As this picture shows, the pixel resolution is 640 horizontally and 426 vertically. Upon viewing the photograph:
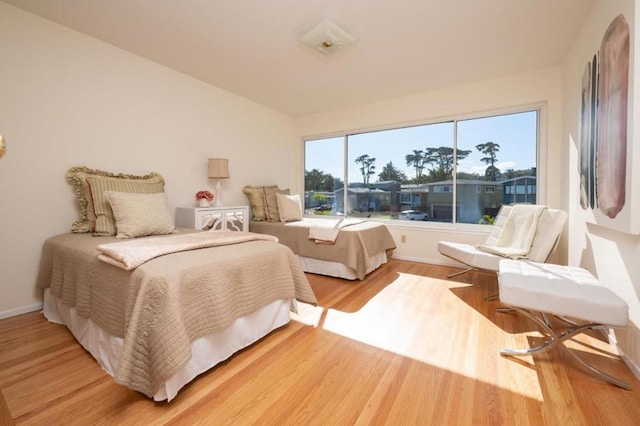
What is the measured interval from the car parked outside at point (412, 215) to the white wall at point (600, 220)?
164 cm

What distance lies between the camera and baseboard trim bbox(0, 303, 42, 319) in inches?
85.1

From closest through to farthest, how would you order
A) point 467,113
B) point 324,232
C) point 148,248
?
point 148,248 → point 324,232 → point 467,113

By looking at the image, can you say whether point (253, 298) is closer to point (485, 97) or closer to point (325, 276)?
point (325, 276)

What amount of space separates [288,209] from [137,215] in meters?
Answer: 1.99

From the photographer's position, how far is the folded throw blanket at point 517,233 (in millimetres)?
2621

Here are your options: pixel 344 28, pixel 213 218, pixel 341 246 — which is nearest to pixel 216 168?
pixel 213 218

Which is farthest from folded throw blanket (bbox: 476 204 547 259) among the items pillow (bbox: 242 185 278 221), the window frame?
pillow (bbox: 242 185 278 221)

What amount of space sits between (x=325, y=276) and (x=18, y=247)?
274 cm

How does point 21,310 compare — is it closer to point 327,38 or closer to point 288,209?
point 288,209

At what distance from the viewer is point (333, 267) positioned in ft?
10.6

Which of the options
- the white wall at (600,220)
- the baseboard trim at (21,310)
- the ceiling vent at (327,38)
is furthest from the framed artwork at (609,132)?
the baseboard trim at (21,310)

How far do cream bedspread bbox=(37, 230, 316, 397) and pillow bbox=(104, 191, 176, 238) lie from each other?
161mm

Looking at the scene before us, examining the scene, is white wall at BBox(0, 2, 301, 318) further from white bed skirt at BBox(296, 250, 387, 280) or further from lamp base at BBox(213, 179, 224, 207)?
white bed skirt at BBox(296, 250, 387, 280)

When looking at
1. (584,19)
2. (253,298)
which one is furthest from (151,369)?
(584,19)
